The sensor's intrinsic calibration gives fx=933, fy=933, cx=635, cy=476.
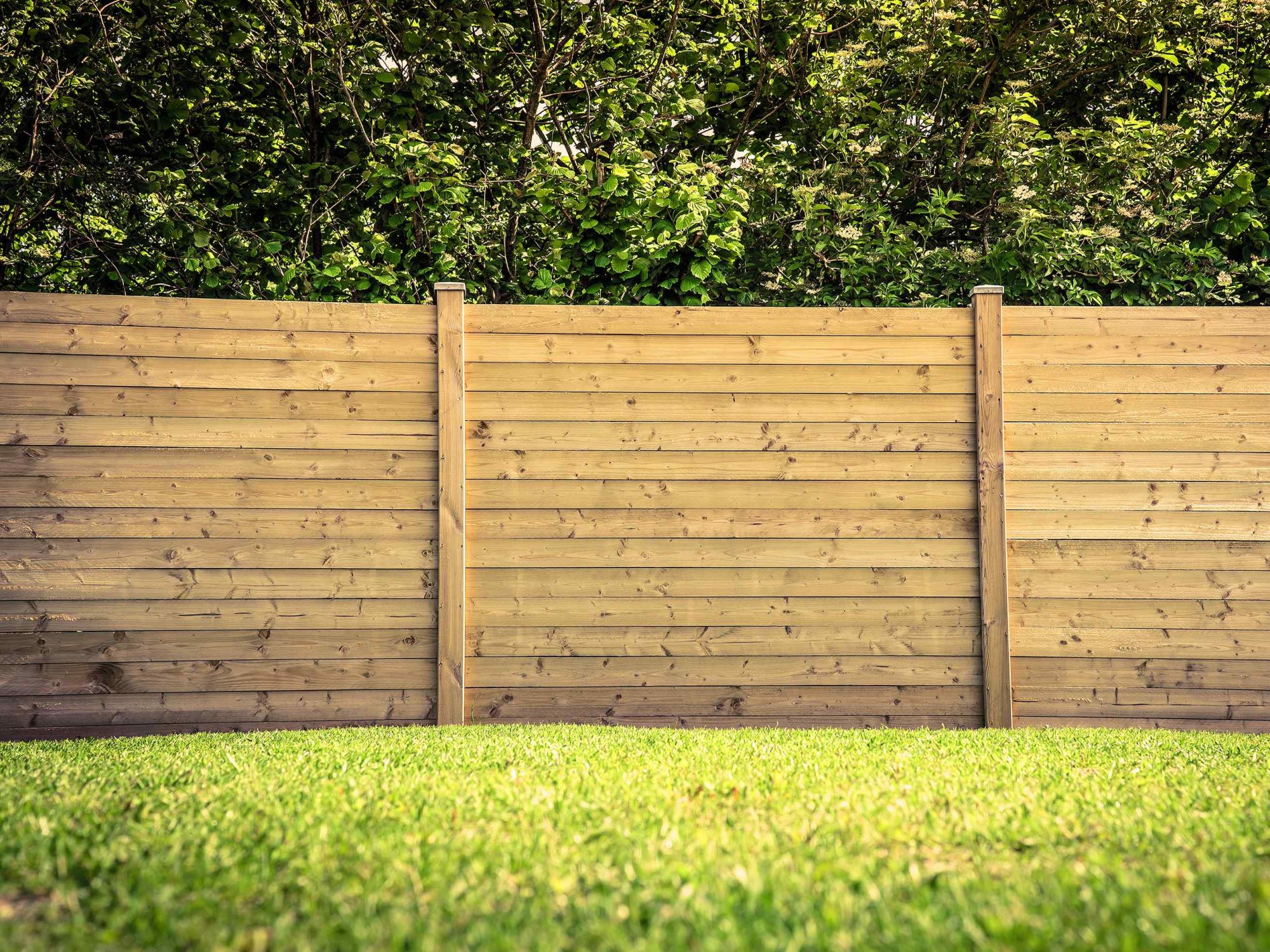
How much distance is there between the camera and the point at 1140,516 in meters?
4.14

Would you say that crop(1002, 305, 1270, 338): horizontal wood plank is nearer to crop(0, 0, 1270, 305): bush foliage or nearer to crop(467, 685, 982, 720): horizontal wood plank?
crop(0, 0, 1270, 305): bush foliage

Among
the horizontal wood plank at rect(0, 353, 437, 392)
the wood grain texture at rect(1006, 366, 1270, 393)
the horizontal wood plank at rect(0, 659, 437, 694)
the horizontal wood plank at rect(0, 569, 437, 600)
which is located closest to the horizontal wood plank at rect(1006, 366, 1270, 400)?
the wood grain texture at rect(1006, 366, 1270, 393)

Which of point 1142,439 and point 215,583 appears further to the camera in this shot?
point 1142,439

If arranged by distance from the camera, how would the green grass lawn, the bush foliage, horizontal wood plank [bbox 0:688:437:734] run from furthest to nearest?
1. the bush foliage
2. horizontal wood plank [bbox 0:688:437:734]
3. the green grass lawn

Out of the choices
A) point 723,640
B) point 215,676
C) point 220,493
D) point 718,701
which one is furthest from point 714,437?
point 215,676

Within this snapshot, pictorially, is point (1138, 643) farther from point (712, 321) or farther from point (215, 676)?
point (215, 676)

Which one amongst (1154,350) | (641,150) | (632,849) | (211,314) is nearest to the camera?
(632,849)

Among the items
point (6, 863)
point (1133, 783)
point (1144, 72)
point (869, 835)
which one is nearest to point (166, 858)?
point (6, 863)

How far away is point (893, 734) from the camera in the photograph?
12.2ft

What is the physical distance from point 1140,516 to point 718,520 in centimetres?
188

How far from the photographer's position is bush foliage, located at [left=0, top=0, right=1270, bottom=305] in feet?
15.6

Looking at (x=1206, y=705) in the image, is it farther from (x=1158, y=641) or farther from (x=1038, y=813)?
(x=1038, y=813)

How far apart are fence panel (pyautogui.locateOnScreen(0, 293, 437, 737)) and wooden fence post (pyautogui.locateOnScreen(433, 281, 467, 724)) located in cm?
5

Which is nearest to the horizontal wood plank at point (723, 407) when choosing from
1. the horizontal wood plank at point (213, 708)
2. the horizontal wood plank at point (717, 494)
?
the horizontal wood plank at point (717, 494)
